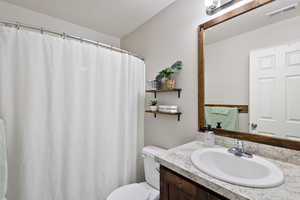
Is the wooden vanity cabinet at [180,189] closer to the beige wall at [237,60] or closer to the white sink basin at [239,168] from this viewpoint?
the white sink basin at [239,168]

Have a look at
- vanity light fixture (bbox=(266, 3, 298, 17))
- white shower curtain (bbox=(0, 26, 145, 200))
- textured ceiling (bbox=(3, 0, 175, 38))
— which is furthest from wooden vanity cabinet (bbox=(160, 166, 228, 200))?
textured ceiling (bbox=(3, 0, 175, 38))

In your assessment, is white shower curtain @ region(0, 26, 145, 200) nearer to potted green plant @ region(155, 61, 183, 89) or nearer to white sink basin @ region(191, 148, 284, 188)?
potted green plant @ region(155, 61, 183, 89)

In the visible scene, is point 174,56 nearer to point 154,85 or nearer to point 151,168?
→ point 154,85

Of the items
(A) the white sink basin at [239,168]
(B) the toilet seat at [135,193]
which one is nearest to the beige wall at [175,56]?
(A) the white sink basin at [239,168]

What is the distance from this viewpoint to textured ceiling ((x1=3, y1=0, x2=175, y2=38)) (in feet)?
5.08

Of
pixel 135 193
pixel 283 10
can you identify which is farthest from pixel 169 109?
pixel 283 10

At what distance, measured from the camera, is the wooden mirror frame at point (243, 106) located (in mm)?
856

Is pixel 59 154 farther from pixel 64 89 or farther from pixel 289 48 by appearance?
pixel 289 48

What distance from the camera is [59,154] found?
1116mm

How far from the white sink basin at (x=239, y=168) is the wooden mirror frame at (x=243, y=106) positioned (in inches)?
6.3

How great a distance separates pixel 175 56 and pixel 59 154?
1.43 meters

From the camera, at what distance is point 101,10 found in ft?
5.54

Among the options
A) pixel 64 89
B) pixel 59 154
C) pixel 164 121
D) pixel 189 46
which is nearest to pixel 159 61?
pixel 189 46

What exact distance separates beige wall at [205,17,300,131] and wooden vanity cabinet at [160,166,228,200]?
2.03 feet
